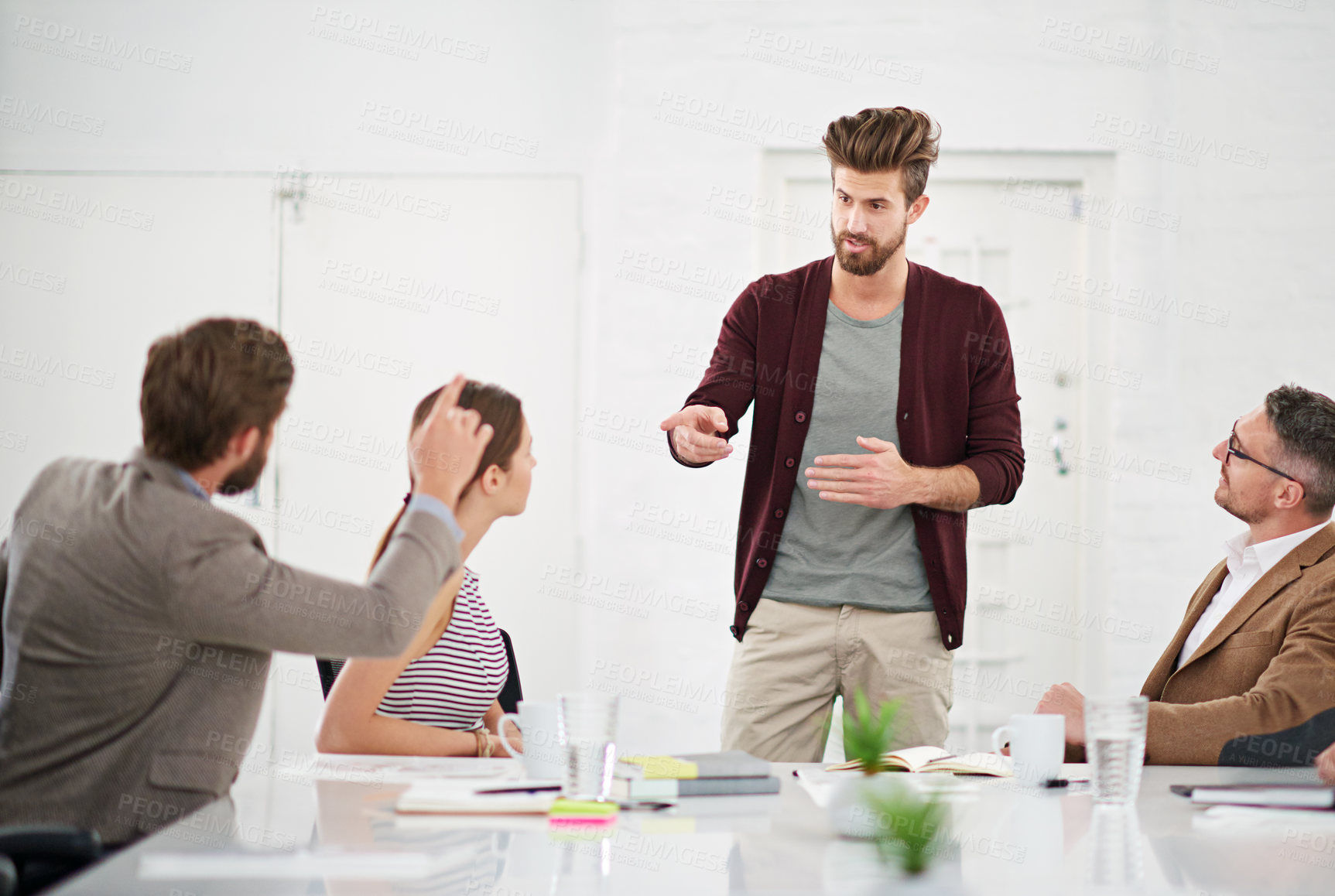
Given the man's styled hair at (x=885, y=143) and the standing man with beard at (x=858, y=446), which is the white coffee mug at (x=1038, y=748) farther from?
the man's styled hair at (x=885, y=143)

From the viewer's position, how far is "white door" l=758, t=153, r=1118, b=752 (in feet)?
12.6

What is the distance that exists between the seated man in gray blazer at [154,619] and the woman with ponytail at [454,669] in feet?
0.88

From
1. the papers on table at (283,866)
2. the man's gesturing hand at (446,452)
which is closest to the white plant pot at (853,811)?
the papers on table at (283,866)

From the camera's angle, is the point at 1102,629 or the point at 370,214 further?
the point at 370,214

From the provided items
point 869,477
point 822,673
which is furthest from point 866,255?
point 822,673

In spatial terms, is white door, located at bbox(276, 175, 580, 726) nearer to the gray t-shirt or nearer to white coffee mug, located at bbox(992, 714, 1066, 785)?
the gray t-shirt

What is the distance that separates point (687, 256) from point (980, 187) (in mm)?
999

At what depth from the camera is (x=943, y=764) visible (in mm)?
1612

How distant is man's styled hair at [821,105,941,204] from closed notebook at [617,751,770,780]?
1.28m

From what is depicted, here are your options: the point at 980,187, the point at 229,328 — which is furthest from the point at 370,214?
the point at 229,328

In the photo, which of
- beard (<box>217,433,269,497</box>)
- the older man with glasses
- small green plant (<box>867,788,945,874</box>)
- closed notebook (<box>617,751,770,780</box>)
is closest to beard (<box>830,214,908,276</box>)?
the older man with glasses

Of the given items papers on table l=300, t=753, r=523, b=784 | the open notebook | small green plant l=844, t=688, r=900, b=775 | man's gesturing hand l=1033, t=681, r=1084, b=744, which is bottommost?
papers on table l=300, t=753, r=523, b=784

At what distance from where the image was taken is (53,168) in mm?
4168

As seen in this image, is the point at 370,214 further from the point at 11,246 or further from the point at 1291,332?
the point at 1291,332
